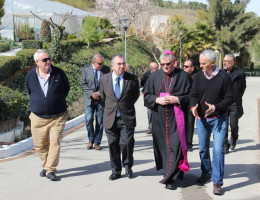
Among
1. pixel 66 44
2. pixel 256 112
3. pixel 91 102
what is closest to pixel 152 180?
pixel 91 102

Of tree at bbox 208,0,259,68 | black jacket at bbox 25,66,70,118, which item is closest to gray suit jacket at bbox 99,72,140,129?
black jacket at bbox 25,66,70,118

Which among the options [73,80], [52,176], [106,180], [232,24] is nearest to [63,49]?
[73,80]

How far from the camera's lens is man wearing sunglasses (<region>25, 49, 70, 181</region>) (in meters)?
6.02

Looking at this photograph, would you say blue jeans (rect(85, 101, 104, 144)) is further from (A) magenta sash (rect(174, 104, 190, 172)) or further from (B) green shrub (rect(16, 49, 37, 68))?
(B) green shrub (rect(16, 49, 37, 68))

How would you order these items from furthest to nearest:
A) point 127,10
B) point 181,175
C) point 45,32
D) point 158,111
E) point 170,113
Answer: point 127,10
point 45,32
point 181,175
point 158,111
point 170,113

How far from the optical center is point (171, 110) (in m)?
5.53

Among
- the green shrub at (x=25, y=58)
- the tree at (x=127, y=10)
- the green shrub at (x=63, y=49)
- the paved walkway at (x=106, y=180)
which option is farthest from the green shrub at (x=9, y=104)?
the tree at (x=127, y=10)

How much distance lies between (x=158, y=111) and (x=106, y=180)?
4.45 feet

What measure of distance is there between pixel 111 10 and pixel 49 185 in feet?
125

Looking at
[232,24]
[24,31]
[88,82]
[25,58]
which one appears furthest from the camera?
[232,24]

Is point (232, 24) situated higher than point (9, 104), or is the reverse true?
point (232, 24)

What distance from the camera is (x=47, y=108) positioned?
6.01 m

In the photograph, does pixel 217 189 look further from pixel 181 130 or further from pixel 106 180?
pixel 106 180

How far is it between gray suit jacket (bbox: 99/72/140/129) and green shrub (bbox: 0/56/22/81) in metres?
8.13
